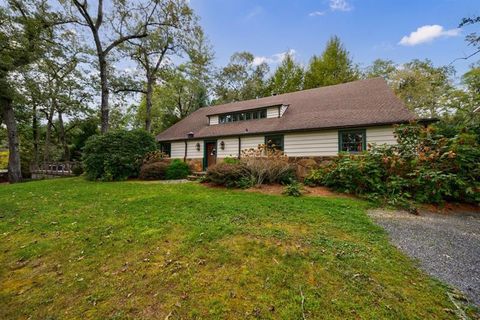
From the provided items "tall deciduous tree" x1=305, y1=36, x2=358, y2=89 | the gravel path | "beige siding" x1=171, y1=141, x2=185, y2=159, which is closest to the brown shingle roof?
"beige siding" x1=171, y1=141, x2=185, y2=159

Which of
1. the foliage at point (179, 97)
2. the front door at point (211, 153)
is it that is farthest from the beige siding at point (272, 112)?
the foliage at point (179, 97)

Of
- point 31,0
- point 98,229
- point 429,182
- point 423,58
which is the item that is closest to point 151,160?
point 98,229

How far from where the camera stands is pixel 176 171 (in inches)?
422

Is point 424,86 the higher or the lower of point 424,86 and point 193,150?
the higher

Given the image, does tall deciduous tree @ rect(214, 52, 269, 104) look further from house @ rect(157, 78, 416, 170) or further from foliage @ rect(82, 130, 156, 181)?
foliage @ rect(82, 130, 156, 181)

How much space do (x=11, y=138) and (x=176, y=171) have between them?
39.1 feet

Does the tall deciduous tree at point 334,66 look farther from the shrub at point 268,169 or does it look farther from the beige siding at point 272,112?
the shrub at point 268,169

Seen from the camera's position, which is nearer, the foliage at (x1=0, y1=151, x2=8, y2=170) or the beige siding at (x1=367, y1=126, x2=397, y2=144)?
the beige siding at (x1=367, y1=126, x2=397, y2=144)

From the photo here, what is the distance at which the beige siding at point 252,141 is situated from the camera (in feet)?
36.9

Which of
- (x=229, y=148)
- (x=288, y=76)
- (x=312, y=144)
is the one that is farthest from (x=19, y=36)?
(x=288, y=76)

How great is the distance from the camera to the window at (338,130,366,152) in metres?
9.01

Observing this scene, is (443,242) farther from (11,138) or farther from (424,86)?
(424,86)

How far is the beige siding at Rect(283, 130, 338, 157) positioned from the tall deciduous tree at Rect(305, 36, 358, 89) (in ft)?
40.9

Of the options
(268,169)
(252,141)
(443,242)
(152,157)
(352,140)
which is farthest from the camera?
(252,141)
